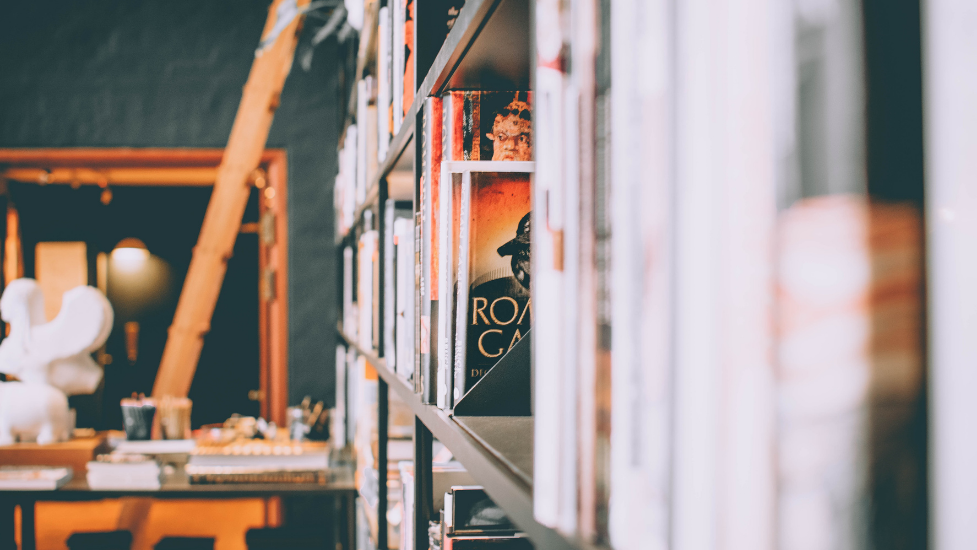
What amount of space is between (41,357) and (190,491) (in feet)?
2.59

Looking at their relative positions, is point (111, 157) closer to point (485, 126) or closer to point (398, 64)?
point (398, 64)

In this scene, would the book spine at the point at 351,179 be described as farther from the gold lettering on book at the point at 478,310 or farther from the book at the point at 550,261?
the book at the point at 550,261

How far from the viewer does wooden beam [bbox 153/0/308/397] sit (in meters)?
2.88

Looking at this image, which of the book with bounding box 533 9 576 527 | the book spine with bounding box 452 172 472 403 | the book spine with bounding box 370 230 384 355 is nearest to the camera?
the book with bounding box 533 9 576 527

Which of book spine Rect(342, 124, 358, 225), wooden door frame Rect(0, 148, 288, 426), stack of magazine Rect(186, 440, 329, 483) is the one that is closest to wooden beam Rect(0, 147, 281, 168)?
wooden door frame Rect(0, 148, 288, 426)

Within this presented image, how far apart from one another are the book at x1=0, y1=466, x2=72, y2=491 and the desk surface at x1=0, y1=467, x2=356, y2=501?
0.8 inches

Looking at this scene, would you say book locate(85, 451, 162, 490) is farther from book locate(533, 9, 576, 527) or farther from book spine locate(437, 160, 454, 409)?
book locate(533, 9, 576, 527)

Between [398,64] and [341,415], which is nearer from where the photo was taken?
[398,64]

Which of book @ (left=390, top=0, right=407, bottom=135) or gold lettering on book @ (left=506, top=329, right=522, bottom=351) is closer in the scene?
gold lettering on book @ (left=506, top=329, right=522, bottom=351)

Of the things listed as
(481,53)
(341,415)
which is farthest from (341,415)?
(481,53)

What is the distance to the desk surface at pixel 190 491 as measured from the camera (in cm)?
207

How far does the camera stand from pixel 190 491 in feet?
6.86

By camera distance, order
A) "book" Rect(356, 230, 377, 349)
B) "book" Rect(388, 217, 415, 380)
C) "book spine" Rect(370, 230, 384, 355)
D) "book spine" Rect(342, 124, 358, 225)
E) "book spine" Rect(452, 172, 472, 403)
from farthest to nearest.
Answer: "book spine" Rect(342, 124, 358, 225)
"book" Rect(356, 230, 377, 349)
"book spine" Rect(370, 230, 384, 355)
"book" Rect(388, 217, 415, 380)
"book spine" Rect(452, 172, 472, 403)

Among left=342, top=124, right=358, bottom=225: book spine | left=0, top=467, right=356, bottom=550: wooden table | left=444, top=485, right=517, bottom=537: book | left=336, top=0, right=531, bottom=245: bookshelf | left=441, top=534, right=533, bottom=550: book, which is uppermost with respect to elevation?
left=342, top=124, right=358, bottom=225: book spine
